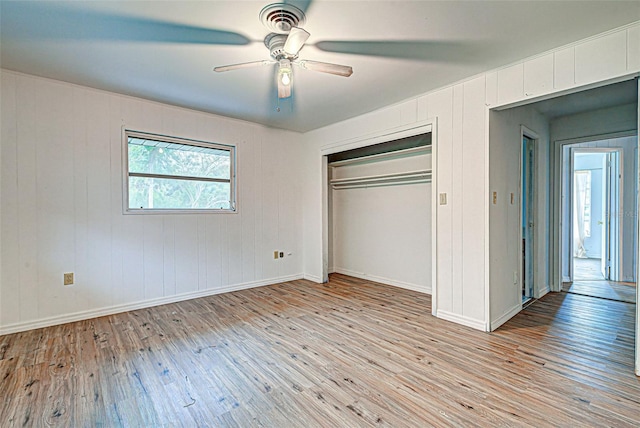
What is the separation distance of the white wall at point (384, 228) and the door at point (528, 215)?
3.93 ft

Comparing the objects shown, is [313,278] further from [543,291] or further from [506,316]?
[543,291]

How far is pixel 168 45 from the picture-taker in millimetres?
2268

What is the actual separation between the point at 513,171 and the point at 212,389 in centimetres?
341

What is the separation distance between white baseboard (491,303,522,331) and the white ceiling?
237 centimetres

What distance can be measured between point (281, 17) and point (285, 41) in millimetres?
146

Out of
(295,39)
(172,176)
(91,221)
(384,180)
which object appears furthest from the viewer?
(384,180)

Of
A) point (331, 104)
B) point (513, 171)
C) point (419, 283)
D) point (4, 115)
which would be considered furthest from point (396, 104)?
point (4, 115)

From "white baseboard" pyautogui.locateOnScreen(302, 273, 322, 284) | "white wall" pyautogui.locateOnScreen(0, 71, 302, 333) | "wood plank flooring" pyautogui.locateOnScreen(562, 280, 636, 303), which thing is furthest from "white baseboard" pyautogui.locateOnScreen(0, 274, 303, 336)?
"wood plank flooring" pyautogui.locateOnScreen(562, 280, 636, 303)

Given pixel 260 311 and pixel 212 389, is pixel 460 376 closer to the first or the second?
pixel 212 389

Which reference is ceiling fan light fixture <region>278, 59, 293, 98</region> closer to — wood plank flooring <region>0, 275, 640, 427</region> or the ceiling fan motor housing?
the ceiling fan motor housing

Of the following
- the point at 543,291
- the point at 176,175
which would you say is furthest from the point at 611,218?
the point at 176,175

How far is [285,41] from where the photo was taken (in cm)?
202

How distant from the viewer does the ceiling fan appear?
5.97 feet

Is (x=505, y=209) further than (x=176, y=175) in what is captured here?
No
